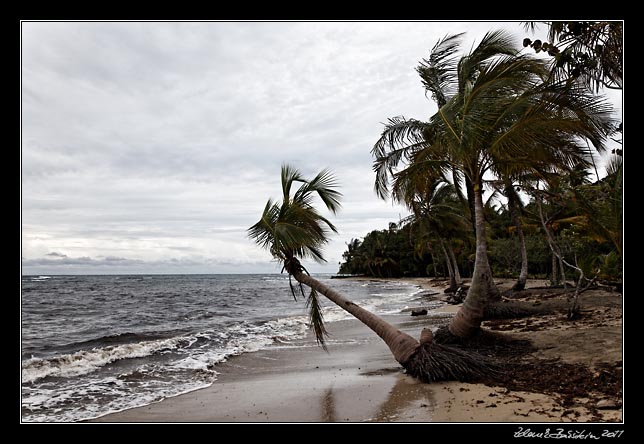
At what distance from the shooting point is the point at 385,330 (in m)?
8.62

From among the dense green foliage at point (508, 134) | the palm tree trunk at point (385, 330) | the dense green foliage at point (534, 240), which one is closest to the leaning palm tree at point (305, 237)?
the palm tree trunk at point (385, 330)

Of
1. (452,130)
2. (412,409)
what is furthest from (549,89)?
(412,409)

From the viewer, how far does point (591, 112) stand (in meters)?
7.89

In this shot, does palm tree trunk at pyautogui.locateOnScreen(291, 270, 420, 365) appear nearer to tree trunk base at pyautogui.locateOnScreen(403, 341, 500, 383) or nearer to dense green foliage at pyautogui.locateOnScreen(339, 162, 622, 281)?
tree trunk base at pyautogui.locateOnScreen(403, 341, 500, 383)

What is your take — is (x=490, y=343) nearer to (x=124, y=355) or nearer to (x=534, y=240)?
(x=124, y=355)

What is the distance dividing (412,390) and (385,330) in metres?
1.82

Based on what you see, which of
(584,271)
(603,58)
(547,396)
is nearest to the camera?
(547,396)

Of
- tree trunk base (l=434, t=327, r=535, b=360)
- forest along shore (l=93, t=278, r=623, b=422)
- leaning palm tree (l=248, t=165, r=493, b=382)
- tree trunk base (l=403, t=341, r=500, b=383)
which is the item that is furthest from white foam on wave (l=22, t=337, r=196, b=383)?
tree trunk base (l=434, t=327, r=535, b=360)

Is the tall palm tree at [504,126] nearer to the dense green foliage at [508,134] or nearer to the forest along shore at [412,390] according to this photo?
the dense green foliage at [508,134]

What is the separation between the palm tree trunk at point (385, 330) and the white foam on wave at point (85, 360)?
5.79 m

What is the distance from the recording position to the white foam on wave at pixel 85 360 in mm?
10289

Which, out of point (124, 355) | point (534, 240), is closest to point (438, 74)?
point (124, 355)

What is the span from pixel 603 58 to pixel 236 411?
7.53 meters

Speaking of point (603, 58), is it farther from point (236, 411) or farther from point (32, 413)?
point (32, 413)
